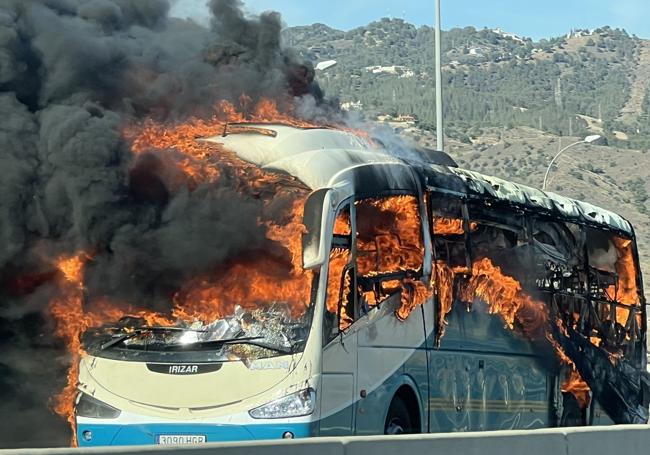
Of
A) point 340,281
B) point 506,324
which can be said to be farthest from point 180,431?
point 506,324

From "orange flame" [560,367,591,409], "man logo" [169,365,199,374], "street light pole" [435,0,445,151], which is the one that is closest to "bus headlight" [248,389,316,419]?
"man logo" [169,365,199,374]

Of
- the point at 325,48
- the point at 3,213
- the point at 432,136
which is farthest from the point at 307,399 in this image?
the point at 325,48

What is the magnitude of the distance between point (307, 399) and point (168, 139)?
9.64ft

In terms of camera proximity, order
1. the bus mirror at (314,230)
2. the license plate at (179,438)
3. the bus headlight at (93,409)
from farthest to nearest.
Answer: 1. the bus headlight at (93,409)
2. the license plate at (179,438)
3. the bus mirror at (314,230)

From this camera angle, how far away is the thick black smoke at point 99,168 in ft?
31.9

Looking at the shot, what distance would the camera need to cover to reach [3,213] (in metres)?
9.53

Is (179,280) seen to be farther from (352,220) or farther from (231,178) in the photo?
(352,220)

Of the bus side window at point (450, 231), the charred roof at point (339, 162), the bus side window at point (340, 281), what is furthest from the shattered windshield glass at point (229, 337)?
the bus side window at point (450, 231)

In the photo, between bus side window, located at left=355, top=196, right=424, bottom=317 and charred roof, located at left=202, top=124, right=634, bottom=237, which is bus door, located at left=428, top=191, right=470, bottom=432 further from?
bus side window, located at left=355, top=196, right=424, bottom=317

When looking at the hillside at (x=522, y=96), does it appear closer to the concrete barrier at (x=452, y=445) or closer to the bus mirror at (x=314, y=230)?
the bus mirror at (x=314, y=230)

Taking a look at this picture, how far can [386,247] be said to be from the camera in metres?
11.2

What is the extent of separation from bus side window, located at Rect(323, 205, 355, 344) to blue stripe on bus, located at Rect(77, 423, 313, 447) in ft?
2.94

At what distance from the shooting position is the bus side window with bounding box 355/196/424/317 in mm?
10633

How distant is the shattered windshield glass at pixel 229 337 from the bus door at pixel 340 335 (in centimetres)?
35
